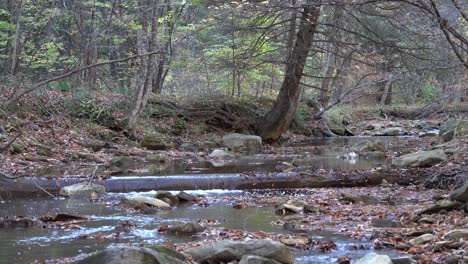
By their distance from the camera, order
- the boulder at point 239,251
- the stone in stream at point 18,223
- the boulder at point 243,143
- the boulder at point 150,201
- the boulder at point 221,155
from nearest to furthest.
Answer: the boulder at point 239,251 → the stone in stream at point 18,223 → the boulder at point 150,201 → the boulder at point 221,155 → the boulder at point 243,143

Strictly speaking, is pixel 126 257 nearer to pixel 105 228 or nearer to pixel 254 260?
pixel 254 260

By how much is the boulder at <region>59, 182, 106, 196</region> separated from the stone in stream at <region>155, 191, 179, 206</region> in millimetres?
1145

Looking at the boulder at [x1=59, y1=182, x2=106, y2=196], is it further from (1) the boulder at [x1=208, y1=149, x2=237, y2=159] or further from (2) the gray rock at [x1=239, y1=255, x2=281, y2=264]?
(2) the gray rock at [x1=239, y1=255, x2=281, y2=264]

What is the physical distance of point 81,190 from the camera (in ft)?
33.3

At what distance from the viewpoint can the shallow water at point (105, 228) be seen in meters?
6.20

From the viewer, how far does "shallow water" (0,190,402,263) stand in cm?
620

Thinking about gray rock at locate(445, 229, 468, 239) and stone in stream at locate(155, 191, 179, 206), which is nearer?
gray rock at locate(445, 229, 468, 239)

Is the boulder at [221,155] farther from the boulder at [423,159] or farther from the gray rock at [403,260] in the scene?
the gray rock at [403,260]

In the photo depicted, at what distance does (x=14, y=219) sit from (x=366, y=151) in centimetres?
1155

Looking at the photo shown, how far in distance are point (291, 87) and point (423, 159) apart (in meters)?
6.79

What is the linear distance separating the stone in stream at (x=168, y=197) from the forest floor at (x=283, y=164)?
53 cm

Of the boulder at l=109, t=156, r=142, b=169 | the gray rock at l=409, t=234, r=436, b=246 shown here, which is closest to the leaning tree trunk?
the boulder at l=109, t=156, r=142, b=169

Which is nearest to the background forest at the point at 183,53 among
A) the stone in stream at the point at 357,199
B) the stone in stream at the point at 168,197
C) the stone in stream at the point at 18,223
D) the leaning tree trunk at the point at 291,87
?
the leaning tree trunk at the point at 291,87

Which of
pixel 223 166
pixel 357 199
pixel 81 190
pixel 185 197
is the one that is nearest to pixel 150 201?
pixel 185 197
